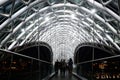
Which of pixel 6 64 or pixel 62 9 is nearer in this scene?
pixel 6 64

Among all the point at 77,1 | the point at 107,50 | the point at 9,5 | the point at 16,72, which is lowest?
the point at 16,72

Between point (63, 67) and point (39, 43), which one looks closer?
point (63, 67)

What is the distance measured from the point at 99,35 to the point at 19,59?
3182 cm

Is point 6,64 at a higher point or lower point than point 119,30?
lower

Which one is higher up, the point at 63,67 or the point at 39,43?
the point at 39,43

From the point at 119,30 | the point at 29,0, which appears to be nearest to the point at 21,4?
the point at 29,0

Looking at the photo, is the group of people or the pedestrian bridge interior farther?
the group of people

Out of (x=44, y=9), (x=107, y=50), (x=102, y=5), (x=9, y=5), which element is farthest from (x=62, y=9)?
(x=9, y=5)

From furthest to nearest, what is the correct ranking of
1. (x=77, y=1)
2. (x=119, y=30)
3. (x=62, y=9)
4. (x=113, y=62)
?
(x=62, y=9)
(x=77, y=1)
(x=119, y=30)
(x=113, y=62)

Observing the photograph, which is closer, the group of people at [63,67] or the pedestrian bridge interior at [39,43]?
the pedestrian bridge interior at [39,43]

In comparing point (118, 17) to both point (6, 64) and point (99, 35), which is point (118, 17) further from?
point (6, 64)

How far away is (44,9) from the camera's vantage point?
96.2 feet

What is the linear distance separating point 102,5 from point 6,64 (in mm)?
20756

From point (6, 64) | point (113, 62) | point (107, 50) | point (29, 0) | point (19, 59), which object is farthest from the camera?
point (107, 50)
